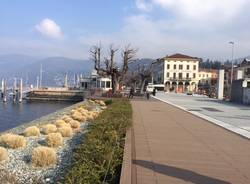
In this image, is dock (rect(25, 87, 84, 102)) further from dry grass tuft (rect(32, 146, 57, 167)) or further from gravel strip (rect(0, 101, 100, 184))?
dry grass tuft (rect(32, 146, 57, 167))

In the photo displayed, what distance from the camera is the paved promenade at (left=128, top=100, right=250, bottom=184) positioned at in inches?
313

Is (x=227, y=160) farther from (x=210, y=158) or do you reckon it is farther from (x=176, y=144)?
(x=176, y=144)

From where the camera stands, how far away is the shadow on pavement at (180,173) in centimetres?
774

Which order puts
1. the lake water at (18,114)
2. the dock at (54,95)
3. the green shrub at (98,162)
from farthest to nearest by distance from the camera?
the dock at (54,95) < the lake water at (18,114) < the green shrub at (98,162)

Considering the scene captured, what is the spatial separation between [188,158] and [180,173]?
183cm

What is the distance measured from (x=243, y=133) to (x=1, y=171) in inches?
411

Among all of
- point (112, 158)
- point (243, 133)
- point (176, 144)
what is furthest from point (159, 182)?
point (243, 133)

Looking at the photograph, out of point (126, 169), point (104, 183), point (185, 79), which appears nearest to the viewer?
point (104, 183)

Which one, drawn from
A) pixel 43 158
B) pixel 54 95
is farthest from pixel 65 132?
pixel 54 95

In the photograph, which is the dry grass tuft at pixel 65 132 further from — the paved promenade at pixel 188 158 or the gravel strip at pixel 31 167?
the paved promenade at pixel 188 158

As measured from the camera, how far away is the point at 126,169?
7746 mm

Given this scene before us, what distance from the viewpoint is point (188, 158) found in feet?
33.0

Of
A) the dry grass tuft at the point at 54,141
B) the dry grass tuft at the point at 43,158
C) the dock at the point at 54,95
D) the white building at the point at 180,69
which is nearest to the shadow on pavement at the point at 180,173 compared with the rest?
the dry grass tuft at the point at 43,158

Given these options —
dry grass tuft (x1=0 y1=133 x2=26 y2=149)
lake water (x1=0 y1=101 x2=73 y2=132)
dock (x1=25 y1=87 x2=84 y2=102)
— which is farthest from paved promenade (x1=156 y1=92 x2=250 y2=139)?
dock (x1=25 y1=87 x2=84 y2=102)
